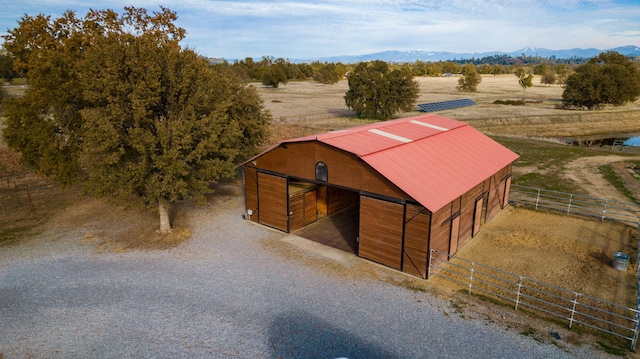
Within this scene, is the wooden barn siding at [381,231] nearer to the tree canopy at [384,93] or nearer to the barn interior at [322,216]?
the barn interior at [322,216]

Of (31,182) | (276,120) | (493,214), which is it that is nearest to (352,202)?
(493,214)

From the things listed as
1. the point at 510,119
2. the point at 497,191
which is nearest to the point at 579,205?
the point at 497,191

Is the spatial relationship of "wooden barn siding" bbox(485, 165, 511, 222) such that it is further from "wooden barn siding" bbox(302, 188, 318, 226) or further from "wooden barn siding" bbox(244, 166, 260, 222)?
"wooden barn siding" bbox(244, 166, 260, 222)

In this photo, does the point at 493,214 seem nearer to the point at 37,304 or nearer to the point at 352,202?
the point at 352,202

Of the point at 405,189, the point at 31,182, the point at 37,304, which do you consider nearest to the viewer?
the point at 37,304

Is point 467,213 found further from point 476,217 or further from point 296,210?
point 296,210

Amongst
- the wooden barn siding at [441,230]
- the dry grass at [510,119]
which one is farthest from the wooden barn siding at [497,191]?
the dry grass at [510,119]

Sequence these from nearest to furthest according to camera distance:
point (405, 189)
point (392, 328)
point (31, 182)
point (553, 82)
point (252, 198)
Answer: point (392, 328) → point (405, 189) → point (252, 198) → point (31, 182) → point (553, 82)
